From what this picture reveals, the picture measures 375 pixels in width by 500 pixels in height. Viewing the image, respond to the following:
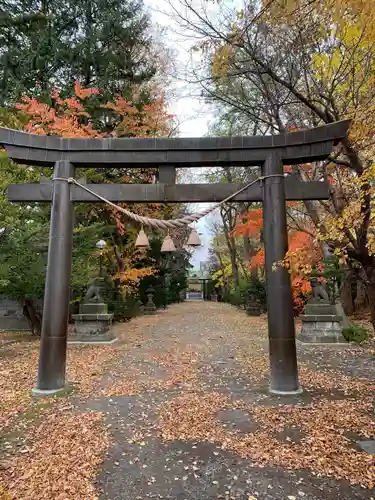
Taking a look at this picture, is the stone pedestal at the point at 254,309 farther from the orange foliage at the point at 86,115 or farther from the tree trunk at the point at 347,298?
the orange foliage at the point at 86,115

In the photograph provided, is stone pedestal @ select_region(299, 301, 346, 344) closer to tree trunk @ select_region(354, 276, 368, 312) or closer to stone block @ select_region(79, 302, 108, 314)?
stone block @ select_region(79, 302, 108, 314)

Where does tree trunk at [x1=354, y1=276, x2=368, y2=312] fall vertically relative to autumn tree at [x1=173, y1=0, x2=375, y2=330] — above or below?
below

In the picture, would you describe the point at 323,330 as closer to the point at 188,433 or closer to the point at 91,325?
the point at 91,325

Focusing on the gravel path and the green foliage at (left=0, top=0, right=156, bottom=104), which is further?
the green foliage at (left=0, top=0, right=156, bottom=104)

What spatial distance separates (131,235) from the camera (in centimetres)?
1695

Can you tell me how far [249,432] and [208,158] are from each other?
4.14 m

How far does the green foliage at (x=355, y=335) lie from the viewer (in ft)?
34.3

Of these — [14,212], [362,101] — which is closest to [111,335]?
[14,212]

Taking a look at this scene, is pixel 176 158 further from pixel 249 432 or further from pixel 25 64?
pixel 25 64

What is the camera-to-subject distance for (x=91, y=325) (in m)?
11.5

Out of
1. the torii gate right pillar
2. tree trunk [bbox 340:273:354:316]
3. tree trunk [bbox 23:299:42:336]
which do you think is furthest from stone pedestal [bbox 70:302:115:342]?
tree trunk [bbox 340:273:354:316]

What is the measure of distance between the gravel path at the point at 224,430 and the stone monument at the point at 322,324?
185 cm

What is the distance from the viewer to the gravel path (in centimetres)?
315

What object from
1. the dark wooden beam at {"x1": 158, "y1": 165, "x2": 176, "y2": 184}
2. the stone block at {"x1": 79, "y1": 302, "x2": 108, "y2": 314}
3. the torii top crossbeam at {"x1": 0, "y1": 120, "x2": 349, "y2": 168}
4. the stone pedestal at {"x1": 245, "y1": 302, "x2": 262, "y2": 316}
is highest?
the torii top crossbeam at {"x1": 0, "y1": 120, "x2": 349, "y2": 168}
